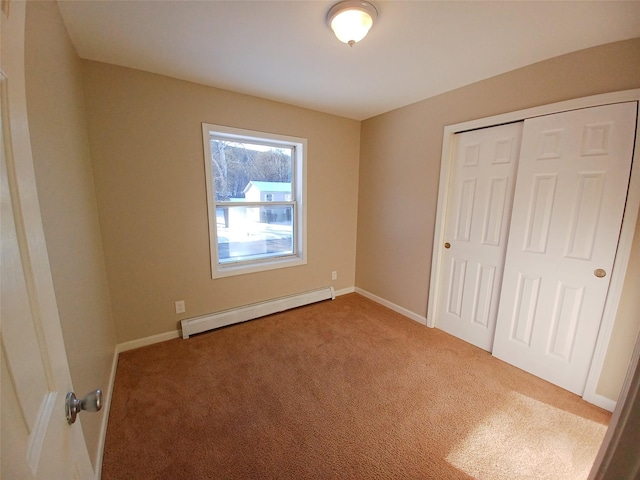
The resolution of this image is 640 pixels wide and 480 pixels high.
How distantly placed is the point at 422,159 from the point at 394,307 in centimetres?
181

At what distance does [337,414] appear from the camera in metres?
1.69

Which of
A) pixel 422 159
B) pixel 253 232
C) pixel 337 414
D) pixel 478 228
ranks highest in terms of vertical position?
pixel 422 159

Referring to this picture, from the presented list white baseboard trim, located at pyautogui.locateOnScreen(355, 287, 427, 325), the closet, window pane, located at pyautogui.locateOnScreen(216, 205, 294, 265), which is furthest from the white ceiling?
white baseboard trim, located at pyautogui.locateOnScreen(355, 287, 427, 325)

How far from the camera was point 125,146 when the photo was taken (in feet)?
6.97

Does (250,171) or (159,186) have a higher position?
(250,171)

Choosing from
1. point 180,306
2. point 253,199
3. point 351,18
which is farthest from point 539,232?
point 180,306

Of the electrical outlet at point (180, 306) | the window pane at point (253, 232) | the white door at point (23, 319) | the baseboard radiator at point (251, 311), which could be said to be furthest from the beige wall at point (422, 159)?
the white door at point (23, 319)

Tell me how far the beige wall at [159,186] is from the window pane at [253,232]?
0.77 ft

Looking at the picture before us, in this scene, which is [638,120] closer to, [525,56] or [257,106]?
[525,56]

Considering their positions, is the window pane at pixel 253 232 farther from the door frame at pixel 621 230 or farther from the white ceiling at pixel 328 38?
the door frame at pixel 621 230

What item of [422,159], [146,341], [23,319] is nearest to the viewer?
[23,319]

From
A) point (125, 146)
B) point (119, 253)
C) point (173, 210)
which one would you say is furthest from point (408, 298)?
point (125, 146)

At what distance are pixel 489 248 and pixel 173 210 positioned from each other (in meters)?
2.96

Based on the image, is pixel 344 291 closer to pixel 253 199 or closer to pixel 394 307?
pixel 394 307
